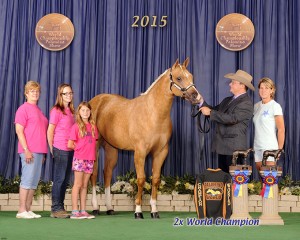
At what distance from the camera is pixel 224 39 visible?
696cm

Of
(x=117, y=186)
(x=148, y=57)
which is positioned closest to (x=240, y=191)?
(x=117, y=186)

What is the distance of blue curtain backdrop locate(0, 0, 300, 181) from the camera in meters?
6.91

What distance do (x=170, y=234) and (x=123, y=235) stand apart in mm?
360

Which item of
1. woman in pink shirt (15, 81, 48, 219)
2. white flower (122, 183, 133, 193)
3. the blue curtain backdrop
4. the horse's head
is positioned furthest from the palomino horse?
the blue curtain backdrop

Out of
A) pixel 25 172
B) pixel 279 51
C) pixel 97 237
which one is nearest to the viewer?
Answer: pixel 97 237

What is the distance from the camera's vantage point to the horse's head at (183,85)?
17.9 feet

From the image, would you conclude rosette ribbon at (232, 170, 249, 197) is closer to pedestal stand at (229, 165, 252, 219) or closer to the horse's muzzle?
pedestal stand at (229, 165, 252, 219)

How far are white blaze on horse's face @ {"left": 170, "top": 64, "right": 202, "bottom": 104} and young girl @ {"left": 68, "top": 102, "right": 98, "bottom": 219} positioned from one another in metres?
0.89

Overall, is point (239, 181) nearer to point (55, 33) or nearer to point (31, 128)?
point (31, 128)

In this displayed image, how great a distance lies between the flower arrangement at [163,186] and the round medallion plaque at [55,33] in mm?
1757

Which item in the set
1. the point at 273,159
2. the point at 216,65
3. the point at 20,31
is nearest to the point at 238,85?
the point at 273,159

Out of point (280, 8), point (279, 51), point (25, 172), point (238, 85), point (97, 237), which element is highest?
point (280, 8)

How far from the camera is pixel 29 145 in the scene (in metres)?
5.48

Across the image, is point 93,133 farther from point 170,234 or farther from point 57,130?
point 170,234
